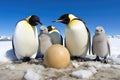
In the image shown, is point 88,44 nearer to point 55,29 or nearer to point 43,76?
point 55,29

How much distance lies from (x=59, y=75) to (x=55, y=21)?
114 inches

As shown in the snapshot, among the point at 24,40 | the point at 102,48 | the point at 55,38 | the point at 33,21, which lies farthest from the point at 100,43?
the point at 24,40

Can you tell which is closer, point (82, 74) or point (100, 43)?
point (82, 74)

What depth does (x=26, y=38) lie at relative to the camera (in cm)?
746

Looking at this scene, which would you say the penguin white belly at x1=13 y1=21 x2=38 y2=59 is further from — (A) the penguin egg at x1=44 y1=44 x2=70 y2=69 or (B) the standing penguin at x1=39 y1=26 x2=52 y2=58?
(A) the penguin egg at x1=44 y1=44 x2=70 y2=69

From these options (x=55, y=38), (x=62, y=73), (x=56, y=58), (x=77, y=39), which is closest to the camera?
(x=62, y=73)

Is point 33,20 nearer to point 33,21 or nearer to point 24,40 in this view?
point 33,21

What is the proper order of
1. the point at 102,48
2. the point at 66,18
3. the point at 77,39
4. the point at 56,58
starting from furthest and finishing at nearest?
1. the point at 66,18
2. the point at 77,39
3. the point at 102,48
4. the point at 56,58

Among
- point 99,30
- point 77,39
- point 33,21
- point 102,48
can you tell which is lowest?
point 102,48

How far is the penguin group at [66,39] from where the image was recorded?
7.37 m

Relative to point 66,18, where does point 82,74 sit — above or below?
below

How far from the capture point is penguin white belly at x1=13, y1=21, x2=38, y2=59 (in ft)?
24.4

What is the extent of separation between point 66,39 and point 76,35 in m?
0.48

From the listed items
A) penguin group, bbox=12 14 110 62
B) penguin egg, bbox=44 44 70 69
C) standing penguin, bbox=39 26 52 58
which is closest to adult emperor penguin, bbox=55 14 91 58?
penguin group, bbox=12 14 110 62
